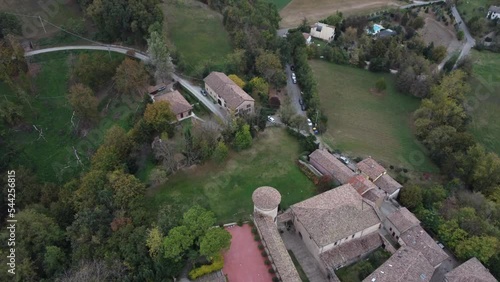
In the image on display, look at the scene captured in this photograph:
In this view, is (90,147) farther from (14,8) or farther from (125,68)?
(14,8)

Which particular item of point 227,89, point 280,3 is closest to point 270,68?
point 227,89

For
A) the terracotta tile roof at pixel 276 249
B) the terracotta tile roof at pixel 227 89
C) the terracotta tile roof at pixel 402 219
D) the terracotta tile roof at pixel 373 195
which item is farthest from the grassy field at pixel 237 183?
the terracotta tile roof at pixel 402 219

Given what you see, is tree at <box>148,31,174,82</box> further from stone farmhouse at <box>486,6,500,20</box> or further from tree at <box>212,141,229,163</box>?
stone farmhouse at <box>486,6,500,20</box>

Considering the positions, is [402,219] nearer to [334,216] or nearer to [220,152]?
[334,216]

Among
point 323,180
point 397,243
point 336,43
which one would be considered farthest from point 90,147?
point 336,43

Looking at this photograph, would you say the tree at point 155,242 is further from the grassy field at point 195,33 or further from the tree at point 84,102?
the grassy field at point 195,33

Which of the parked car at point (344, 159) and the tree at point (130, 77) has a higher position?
the tree at point (130, 77)
